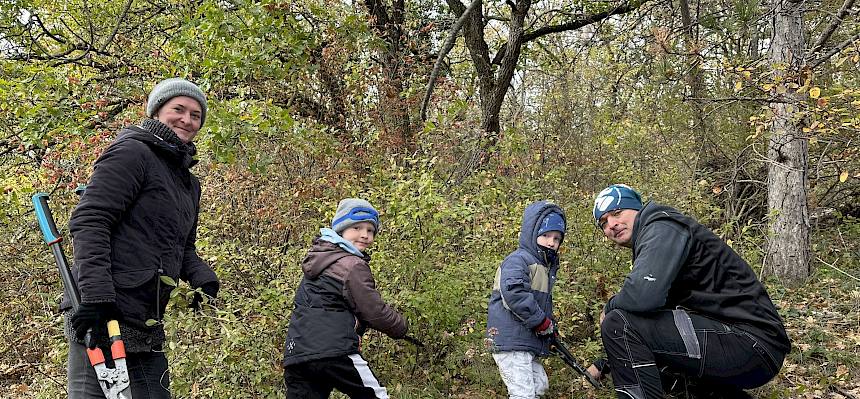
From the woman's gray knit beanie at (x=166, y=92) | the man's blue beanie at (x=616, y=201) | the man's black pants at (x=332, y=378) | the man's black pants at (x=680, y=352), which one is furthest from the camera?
the man's blue beanie at (x=616, y=201)

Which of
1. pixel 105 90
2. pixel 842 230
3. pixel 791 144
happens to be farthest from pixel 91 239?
pixel 842 230

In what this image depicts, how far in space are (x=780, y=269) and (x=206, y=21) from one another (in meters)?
6.07

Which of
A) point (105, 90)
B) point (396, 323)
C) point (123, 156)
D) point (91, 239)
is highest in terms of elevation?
point (105, 90)

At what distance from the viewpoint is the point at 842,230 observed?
854 centimetres

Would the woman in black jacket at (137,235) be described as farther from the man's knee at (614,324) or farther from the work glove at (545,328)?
the man's knee at (614,324)

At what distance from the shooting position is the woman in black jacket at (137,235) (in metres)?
2.51

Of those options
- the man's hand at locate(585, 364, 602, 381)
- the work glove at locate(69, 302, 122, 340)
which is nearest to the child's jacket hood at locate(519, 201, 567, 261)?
the man's hand at locate(585, 364, 602, 381)

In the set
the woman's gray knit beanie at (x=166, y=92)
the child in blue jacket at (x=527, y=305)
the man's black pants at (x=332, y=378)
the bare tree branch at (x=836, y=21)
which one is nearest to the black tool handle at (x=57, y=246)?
the woman's gray knit beanie at (x=166, y=92)

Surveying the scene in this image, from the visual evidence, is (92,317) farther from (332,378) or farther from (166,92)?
(332,378)

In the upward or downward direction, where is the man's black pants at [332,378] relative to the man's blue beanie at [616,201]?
downward

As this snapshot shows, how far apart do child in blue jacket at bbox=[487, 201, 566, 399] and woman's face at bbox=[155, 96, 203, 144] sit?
2.05 meters

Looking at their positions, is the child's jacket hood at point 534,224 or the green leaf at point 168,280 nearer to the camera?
the green leaf at point 168,280

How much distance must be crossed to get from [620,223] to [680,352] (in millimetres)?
812

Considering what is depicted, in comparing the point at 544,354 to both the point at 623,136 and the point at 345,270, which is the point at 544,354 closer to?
the point at 345,270
